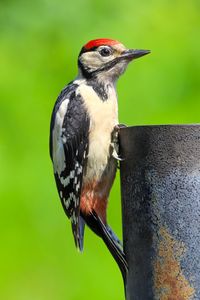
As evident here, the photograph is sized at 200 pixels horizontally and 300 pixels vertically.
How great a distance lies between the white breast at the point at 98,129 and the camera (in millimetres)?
3127

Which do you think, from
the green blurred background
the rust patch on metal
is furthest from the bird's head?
the rust patch on metal

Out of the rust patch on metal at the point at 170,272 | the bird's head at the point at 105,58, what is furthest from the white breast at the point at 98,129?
the rust patch on metal at the point at 170,272

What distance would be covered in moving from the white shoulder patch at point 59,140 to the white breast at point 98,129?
70 mm

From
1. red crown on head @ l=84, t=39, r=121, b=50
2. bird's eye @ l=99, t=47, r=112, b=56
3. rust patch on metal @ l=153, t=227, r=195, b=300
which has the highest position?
red crown on head @ l=84, t=39, r=121, b=50

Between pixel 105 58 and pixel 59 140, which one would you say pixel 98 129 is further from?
pixel 105 58

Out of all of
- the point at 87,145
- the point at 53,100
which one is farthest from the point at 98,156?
the point at 53,100

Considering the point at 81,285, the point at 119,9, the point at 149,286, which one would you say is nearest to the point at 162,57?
the point at 119,9

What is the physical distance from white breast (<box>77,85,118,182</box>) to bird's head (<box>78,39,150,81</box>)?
11 cm

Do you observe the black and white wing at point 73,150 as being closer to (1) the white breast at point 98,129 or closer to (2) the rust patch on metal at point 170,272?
(1) the white breast at point 98,129

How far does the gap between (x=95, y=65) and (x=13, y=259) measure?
1075mm

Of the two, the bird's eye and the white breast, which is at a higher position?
the bird's eye

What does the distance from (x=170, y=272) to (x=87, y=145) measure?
86 centimetres

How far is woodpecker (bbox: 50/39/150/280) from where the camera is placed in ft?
10.3

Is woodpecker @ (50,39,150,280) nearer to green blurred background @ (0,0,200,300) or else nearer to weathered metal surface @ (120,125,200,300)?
weathered metal surface @ (120,125,200,300)
